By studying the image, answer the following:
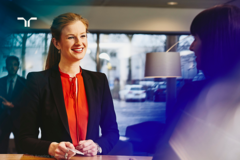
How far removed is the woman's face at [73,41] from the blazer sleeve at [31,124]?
118 millimetres

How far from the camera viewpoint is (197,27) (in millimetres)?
478

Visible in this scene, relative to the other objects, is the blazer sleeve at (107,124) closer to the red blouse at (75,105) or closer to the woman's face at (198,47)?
the red blouse at (75,105)

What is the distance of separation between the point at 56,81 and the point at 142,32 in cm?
158

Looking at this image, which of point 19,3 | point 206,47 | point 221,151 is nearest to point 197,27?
point 206,47

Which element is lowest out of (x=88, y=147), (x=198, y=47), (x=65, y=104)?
(x=88, y=147)

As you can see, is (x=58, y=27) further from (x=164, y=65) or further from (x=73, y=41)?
(x=164, y=65)

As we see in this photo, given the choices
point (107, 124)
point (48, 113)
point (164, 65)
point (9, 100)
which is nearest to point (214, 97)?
point (107, 124)

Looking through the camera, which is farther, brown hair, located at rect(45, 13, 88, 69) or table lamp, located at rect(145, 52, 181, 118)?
table lamp, located at rect(145, 52, 181, 118)

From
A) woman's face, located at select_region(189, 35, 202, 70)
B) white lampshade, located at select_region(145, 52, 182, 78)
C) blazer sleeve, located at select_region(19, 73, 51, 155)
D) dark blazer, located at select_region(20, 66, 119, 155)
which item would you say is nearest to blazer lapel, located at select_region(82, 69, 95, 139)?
dark blazer, located at select_region(20, 66, 119, 155)

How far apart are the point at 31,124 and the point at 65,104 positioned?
0.30 ft

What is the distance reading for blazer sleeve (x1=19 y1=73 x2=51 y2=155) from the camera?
501 millimetres

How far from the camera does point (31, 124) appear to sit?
1.65 ft

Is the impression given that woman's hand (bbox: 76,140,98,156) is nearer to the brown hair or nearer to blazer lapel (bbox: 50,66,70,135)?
blazer lapel (bbox: 50,66,70,135)

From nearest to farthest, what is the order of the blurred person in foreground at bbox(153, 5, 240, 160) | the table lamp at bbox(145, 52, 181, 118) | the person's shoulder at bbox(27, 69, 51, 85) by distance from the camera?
the blurred person in foreground at bbox(153, 5, 240, 160) < the person's shoulder at bbox(27, 69, 51, 85) < the table lamp at bbox(145, 52, 181, 118)
